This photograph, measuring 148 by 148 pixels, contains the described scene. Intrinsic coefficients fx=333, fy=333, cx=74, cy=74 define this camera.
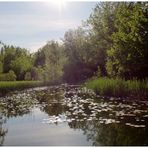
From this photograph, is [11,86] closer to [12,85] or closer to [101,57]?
[12,85]

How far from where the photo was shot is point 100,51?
3173 cm

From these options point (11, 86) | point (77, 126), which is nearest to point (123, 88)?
point (77, 126)

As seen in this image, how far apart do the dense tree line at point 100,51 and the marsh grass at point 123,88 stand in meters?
1.17

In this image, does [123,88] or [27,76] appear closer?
[123,88]

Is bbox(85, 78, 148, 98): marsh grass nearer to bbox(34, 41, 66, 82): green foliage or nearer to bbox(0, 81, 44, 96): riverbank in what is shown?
bbox(0, 81, 44, 96): riverbank

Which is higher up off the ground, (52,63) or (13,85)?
(52,63)

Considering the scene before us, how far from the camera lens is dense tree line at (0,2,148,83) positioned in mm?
16594

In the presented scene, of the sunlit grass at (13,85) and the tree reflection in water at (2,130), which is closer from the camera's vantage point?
the tree reflection in water at (2,130)

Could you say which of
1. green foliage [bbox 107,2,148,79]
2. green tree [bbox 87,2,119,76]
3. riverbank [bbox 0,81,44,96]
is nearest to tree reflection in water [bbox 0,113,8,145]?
green foliage [bbox 107,2,148,79]

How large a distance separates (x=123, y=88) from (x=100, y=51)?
15.7m

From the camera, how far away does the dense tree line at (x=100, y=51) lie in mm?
16594

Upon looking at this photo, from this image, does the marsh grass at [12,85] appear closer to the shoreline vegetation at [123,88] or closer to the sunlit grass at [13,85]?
the sunlit grass at [13,85]

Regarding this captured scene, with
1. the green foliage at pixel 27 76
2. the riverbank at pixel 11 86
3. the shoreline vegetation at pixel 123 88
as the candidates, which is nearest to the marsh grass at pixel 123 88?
the shoreline vegetation at pixel 123 88

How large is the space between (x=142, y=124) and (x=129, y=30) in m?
9.60
